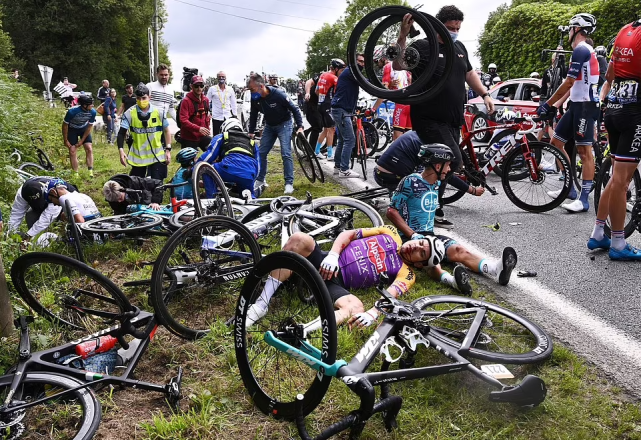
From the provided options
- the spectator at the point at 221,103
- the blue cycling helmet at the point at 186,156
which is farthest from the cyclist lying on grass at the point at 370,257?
the spectator at the point at 221,103

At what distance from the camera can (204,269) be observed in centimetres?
396

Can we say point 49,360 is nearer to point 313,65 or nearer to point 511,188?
point 511,188

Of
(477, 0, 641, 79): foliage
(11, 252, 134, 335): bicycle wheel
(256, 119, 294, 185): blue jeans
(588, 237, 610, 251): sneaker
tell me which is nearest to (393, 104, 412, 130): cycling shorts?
(256, 119, 294, 185): blue jeans

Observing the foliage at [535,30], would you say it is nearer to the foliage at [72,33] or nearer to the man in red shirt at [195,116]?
the man in red shirt at [195,116]

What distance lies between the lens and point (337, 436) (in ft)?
8.50

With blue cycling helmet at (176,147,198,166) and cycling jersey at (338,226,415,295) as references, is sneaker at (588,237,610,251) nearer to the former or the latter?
cycling jersey at (338,226,415,295)

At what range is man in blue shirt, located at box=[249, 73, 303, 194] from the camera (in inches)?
321

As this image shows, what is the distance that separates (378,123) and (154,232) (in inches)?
345

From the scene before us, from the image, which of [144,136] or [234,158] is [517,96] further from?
[144,136]

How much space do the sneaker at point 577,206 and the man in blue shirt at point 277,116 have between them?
13.4 feet

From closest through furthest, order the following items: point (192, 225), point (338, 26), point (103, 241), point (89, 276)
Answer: point (89, 276) < point (192, 225) < point (103, 241) < point (338, 26)

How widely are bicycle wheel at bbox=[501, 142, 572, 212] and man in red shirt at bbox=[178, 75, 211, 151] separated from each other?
523 centimetres

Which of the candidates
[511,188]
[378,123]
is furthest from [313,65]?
[511,188]

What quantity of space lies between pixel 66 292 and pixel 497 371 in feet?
10.4
